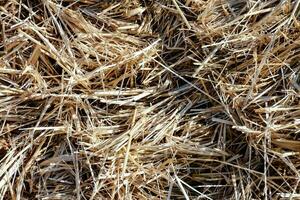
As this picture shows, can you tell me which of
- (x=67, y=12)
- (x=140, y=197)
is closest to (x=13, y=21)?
(x=67, y=12)

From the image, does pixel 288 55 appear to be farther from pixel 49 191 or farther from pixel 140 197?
pixel 49 191

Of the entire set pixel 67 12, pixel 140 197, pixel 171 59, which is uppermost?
pixel 67 12

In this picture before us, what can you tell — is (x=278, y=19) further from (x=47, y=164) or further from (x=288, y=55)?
(x=47, y=164)

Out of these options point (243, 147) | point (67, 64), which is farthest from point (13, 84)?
point (243, 147)

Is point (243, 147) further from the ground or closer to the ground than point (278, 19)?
closer to the ground

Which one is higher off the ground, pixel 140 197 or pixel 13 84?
pixel 13 84

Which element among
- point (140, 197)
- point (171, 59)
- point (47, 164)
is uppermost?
point (171, 59)
